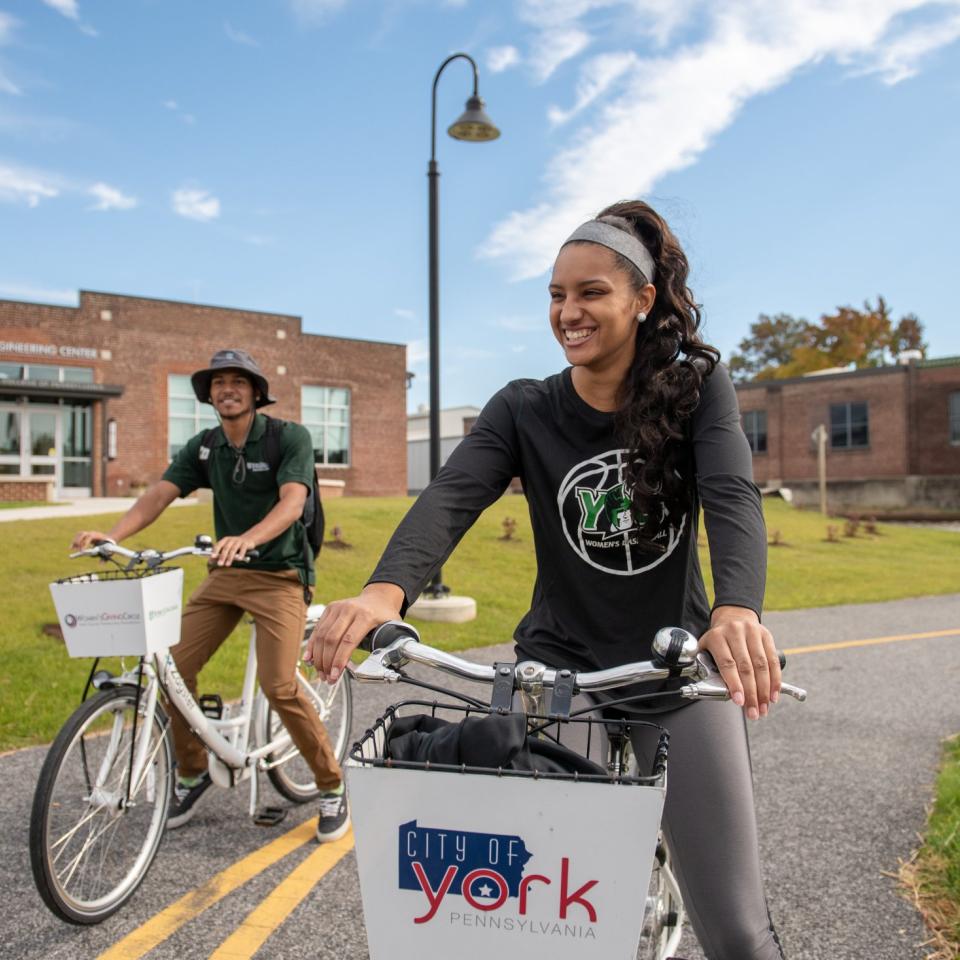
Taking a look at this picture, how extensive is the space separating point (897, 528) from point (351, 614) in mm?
29992

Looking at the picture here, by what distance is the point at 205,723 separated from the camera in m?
4.50

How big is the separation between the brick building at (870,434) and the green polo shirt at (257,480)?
1767 inches

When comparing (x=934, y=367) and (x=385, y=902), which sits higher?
(x=934, y=367)

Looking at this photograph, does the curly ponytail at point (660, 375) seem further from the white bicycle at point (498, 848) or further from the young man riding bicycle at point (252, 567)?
the young man riding bicycle at point (252, 567)

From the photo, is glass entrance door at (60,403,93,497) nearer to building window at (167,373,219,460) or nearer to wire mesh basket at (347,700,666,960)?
building window at (167,373,219,460)

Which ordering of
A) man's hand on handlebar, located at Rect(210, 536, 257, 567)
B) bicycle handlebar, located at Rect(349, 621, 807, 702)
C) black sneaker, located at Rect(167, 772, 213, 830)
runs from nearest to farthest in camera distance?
bicycle handlebar, located at Rect(349, 621, 807, 702) < man's hand on handlebar, located at Rect(210, 536, 257, 567) < black sneaker, located at Rect(167, 772, 213, 830)

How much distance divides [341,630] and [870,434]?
48.6 meters

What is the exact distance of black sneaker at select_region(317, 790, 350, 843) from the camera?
458cm

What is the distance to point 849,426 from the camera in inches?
1858

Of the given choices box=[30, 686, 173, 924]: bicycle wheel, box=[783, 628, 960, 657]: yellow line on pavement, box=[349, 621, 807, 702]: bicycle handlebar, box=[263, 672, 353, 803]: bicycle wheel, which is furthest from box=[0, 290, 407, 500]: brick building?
box=[349, 621, 807, 702]: bicycle handlebar

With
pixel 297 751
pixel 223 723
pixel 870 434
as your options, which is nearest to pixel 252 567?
pixel 223 723

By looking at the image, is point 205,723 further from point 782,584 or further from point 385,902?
point 782,584

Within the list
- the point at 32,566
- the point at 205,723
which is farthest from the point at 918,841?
the point at 32,566

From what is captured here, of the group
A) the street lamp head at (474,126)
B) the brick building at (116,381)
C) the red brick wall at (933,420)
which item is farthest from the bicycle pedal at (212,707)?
the red brick wall at (933,420)
